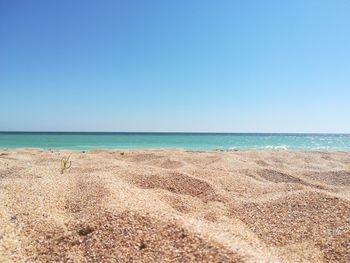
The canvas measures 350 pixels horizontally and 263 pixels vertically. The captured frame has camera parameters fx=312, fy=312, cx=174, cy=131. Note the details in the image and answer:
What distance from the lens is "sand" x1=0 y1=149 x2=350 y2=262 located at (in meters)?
2.36

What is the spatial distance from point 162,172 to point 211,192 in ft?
3.95

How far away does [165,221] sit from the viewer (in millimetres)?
2730

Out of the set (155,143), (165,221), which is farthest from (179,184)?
(155,143)

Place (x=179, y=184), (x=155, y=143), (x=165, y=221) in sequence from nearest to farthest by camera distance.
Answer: (x=165, y=221)
(x=179, y=184)
(x=155, y=143)

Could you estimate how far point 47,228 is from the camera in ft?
9.16

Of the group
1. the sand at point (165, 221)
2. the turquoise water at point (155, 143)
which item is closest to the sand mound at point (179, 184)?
the sand at point (165, 221)

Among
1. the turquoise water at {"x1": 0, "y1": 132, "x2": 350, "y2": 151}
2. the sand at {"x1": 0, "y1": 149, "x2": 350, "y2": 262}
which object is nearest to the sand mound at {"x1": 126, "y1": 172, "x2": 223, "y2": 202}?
the sand at {"x1": 0, "y1": 149, "x2": 350, "y2": 262}

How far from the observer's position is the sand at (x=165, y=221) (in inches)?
93.0

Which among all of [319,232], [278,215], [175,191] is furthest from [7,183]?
[319,232]

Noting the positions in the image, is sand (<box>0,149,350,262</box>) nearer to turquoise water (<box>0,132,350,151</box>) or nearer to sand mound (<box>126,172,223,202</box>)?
sand mound (<box>126,172,223,202</box>)

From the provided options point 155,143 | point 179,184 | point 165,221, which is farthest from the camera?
point 155,143

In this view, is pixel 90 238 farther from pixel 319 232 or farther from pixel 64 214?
pixel 319 232

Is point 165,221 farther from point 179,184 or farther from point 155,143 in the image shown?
point 155,143

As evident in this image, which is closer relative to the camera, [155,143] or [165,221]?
[165,221]
